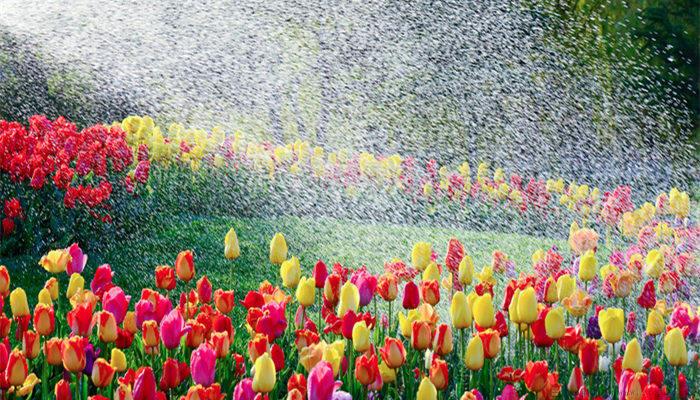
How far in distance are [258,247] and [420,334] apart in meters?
3.13

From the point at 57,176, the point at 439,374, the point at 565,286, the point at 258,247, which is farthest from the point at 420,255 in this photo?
the point at 258,247

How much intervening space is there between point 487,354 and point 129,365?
0.99 m

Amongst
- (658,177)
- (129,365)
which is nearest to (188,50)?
(658,177)

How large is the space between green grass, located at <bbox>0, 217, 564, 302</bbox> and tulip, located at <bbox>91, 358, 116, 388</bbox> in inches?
89.5

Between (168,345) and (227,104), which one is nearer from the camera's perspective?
(168,345)

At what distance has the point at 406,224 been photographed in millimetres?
6016

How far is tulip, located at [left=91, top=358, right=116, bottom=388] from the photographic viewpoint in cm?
190

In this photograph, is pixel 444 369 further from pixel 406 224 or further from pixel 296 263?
pixel 406 224

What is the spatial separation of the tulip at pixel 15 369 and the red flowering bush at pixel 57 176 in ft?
7.73

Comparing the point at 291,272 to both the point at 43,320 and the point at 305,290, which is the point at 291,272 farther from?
the point at 43,320

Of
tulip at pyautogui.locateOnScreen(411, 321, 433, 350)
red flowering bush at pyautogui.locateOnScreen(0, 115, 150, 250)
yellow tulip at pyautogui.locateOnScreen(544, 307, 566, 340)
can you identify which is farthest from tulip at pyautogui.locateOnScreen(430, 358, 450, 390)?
red flowering bush at pyautogui.locateOnScreen(0, 115, 150, 250)

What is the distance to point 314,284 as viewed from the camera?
2301mm

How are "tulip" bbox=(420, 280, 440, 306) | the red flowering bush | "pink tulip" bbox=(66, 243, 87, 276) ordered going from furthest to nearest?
1. the red flowering bush
2. "pink tulip" bbox=(66, 243, 87, 276)
3. "tulip" bbox=(420, 280, 440, 306)

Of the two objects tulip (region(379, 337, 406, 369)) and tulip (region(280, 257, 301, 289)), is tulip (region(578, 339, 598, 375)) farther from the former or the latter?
tulip (region(280, 257, 301, 289))
